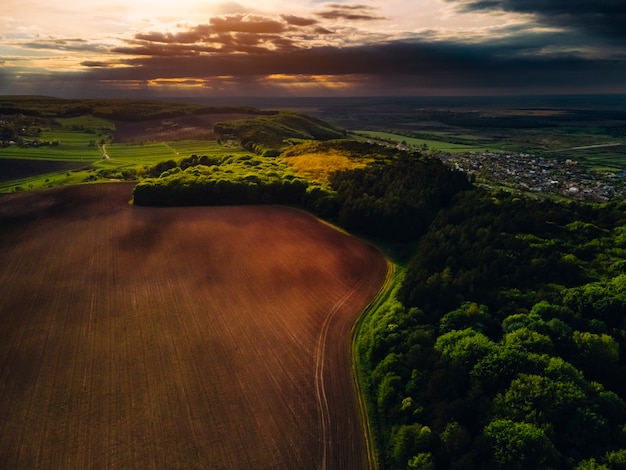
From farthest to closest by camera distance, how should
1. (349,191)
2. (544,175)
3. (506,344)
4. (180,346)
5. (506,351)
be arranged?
1. (544,175)
2. (349,191)
3. (180,346)
4. (506,344)
5. (506,351)

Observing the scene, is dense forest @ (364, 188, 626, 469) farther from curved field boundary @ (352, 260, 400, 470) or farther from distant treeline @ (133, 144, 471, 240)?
distant treeline @ (133, 144, 471, 240)

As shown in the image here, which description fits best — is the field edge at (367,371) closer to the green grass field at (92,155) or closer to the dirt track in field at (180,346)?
the dirt track in field at (180,346)

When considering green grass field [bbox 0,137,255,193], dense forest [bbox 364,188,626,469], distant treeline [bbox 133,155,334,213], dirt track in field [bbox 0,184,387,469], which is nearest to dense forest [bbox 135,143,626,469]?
dense forest [bbox 364,188,626,469]

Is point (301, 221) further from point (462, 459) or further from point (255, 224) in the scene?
point (462, 459)

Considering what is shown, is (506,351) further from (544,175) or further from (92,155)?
(92,155)

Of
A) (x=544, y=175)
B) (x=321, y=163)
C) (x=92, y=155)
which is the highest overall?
(x=321, y=163)

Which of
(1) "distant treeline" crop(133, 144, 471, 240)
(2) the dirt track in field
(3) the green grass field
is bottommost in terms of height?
(3) the green grass field

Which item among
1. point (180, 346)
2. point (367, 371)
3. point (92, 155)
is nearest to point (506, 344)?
point (367, 371)
